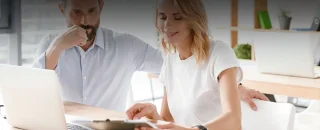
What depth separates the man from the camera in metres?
2.22

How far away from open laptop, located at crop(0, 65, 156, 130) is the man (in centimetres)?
52

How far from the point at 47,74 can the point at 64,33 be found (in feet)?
1.90

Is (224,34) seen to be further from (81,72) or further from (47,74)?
(47,74)

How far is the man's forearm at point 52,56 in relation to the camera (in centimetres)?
205

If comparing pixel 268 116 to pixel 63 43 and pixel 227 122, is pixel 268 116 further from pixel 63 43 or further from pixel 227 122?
pixel 63 43

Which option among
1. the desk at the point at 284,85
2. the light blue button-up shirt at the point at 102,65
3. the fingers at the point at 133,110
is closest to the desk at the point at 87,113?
the fingers at the point at 133,110

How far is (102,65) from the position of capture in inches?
89.1

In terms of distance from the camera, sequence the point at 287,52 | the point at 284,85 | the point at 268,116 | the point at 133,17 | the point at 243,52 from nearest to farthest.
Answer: the point at 268,116
the point at 284,85
the point at 287,52
the point at 243,52
the point at 133,17

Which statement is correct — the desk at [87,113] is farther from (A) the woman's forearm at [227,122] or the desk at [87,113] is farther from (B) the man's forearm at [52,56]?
(A) the woman's forearm at [227,122]

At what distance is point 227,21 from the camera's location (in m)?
4.96

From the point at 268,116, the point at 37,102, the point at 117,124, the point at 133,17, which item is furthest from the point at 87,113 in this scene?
the point at 133,17

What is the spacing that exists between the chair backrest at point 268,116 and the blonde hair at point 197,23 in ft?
0.71

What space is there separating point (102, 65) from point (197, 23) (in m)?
0.59

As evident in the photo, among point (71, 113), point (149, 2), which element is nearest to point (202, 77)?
point (71, 113)
